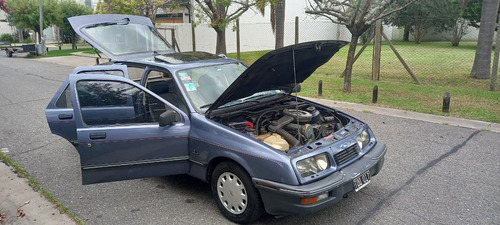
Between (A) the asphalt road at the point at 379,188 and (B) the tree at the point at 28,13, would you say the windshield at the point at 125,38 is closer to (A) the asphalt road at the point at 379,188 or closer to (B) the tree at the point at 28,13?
(A) the asphalt road at the point at 379,188

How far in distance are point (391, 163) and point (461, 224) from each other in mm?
1620

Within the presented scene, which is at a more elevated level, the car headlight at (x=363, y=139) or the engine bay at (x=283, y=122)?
the engine bay at (x=283, y=122)

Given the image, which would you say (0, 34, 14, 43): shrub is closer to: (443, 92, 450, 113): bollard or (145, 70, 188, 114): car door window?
(145, 70, 188, 114): car door window

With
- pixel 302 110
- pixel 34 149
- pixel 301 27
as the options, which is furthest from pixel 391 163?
pixel 301 27

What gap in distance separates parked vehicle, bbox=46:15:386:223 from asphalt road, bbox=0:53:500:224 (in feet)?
1.28

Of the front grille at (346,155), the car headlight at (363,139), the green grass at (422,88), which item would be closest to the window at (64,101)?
the front grille at (346,155)

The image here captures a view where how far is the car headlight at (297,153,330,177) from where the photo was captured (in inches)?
134

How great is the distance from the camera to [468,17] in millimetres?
26719

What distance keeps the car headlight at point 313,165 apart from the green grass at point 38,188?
2.23 metres

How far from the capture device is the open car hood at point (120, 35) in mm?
7023

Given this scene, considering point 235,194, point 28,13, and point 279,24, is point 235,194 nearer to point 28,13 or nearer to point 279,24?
point 279,24

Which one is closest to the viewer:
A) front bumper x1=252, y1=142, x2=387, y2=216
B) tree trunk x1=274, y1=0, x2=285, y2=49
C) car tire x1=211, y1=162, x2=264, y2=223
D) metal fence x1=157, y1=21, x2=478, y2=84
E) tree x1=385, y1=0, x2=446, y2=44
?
front bumper x1=252, y1=142, x2=387, y2=216

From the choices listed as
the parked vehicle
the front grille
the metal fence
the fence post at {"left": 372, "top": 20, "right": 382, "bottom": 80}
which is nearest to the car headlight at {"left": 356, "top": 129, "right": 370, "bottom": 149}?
the parked vehicle

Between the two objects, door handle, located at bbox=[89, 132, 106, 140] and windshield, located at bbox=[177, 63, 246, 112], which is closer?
door handle, located at bbox=[89, 132, 106, 140]
